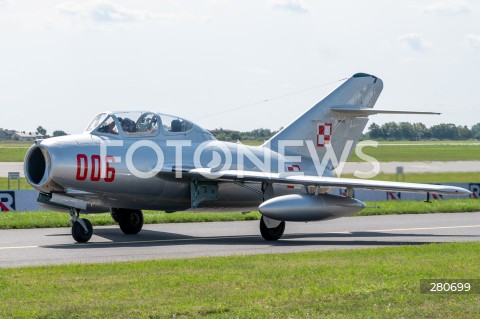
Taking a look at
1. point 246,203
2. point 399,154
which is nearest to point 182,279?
point 246,203

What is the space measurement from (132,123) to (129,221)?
266cm

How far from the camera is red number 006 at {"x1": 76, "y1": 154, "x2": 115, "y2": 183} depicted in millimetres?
17281

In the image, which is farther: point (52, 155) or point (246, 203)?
point (246, 203)

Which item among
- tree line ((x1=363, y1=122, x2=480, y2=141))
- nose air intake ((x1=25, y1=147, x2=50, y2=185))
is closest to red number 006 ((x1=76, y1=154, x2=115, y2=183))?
nose air intake ((x1=25, y1=147, x2=50, y2=185))

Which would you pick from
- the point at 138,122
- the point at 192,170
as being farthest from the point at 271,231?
the point at 138,122

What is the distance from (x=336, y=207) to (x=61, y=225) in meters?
7.41

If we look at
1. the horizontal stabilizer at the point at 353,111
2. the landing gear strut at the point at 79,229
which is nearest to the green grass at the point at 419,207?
the horizontal stabilizer at the point at 353,111

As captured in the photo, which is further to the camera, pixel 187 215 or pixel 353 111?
pixel 187 215

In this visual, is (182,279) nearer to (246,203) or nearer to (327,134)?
(246,203)

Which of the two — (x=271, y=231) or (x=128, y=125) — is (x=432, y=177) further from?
(x=128, y=125)

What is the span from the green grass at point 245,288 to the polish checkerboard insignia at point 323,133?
8.15 metres

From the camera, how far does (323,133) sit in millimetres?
22172

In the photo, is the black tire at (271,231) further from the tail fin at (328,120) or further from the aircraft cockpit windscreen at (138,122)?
the tail fin at (328,120)

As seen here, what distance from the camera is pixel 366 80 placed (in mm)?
22234
